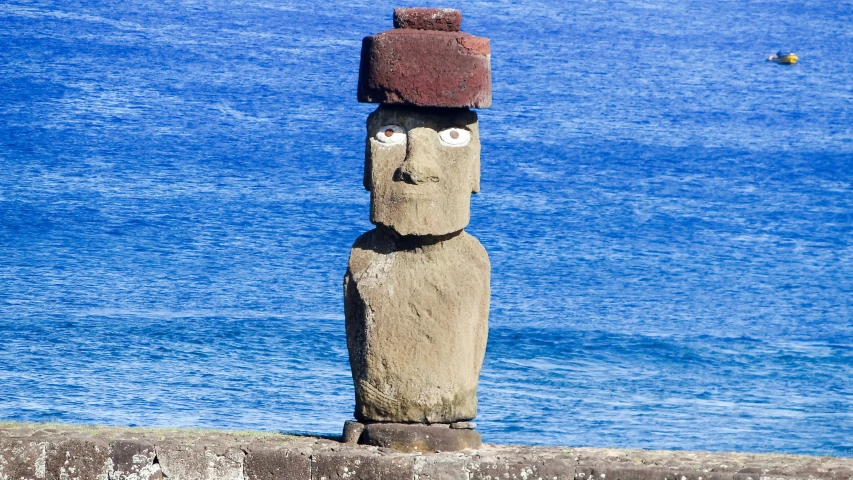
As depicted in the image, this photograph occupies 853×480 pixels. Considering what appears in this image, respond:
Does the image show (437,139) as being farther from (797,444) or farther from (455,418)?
(797,444)

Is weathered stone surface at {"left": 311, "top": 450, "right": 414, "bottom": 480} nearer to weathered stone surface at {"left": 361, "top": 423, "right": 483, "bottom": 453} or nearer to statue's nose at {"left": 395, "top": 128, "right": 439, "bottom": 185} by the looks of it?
weathered stone surface at {"left": 361, "top": 423, "right": 483, "bottom": 453}

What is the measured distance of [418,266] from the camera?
1045 cm

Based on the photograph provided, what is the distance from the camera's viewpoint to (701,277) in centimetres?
2859

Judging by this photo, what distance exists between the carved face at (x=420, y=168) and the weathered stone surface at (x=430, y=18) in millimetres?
534

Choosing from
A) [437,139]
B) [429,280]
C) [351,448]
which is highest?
[437,139]

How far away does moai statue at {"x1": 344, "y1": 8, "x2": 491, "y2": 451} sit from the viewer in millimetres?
10242

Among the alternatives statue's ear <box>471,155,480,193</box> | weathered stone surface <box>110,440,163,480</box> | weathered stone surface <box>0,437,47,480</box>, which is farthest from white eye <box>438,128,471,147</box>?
weathered stone surface <box>0,437,47,480</box>

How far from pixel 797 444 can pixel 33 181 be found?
14471 millimetres

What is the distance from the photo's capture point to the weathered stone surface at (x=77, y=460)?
9961mm

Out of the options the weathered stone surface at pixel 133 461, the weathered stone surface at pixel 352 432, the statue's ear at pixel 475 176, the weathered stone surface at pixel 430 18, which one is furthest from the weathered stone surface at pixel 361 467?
the weathered stone surface at pixel 430 18

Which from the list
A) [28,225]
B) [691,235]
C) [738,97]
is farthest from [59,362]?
[738,97]

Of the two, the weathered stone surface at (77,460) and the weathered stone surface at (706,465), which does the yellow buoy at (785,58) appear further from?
the weathered stone surface at (77,460)

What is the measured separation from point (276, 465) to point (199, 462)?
482 millimetres

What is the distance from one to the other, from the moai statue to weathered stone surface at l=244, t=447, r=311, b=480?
0.52 m
